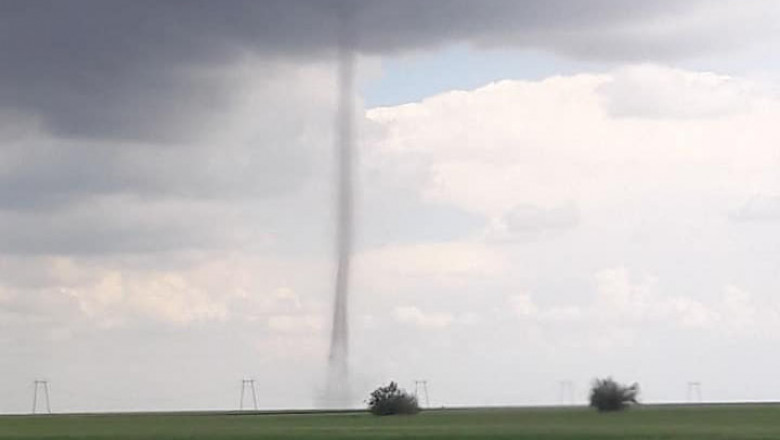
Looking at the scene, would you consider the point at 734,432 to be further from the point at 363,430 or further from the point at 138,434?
the point at 138,434

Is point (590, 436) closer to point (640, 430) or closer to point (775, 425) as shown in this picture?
point (640, 430)

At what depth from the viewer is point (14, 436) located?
146625 mm

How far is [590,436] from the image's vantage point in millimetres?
123500

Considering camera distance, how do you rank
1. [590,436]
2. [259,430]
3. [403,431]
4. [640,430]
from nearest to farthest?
1. [590,436]
2. [640,430]
3. [403,431]
4. [259,430]

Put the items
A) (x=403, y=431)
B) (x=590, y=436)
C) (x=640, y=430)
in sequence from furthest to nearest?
1. (x=403, y=431)
2. (x=640, y=430)
3. (x=590, y=436)

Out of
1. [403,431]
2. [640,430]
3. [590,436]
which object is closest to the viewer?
[590,436]

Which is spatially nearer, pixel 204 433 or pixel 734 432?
pixel 734 432

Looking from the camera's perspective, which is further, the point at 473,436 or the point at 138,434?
the point at 138,434

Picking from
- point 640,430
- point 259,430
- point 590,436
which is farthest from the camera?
point 259,430

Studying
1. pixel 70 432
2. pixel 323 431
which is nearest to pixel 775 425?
pixel 323 431

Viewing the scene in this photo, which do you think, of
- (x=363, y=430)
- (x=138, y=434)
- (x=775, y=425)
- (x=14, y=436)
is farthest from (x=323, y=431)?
(x=775, y=425)

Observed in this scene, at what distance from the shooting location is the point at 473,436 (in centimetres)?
12794

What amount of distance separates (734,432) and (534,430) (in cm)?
1795

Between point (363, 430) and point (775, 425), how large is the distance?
124ft
